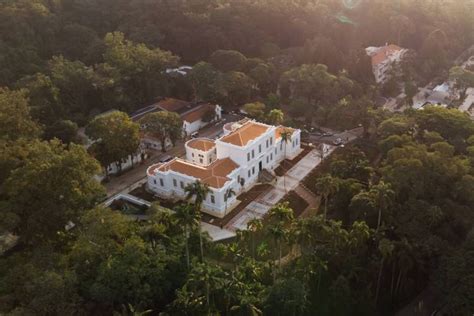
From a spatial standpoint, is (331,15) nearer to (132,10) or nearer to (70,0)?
(132,10)

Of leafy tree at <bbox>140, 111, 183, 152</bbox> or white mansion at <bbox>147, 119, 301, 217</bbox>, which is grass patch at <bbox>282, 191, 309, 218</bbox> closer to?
white mansion at <bbox>147, 119, 301, 217</bbox>

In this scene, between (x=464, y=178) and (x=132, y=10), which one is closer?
(x=464, y=178)

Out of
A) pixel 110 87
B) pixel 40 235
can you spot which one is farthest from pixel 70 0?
pixel 40 235

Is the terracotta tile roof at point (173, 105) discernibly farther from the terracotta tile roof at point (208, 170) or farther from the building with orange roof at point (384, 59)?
the building with orange roof at point (384, 59)

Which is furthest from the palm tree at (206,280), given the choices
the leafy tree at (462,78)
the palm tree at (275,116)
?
the leafy tree at (462,78)

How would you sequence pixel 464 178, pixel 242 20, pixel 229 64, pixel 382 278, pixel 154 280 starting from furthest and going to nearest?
pixel 242 20
pixel 229 64
pixel 464 178
pixel 382 278
pixel 154 280

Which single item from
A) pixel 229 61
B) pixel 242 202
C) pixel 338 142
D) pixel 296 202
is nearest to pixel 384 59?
pixel 229 61

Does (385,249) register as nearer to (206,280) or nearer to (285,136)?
(206,280)
